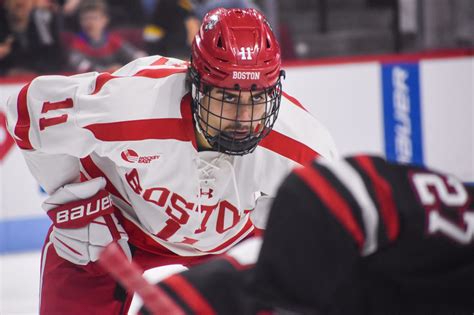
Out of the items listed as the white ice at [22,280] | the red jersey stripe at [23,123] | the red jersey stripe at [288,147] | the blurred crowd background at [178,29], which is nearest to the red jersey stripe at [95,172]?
the red jersey stripe at [23,123]

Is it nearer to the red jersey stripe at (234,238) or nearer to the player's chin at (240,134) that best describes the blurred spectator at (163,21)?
the red jersey stripe at (234,238)

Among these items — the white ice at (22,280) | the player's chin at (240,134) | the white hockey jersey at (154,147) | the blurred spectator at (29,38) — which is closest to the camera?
the player's chin at (240,134)

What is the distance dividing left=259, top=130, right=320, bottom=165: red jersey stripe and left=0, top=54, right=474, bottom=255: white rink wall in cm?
252

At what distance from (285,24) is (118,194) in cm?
269

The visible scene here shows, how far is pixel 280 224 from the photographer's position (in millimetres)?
1121

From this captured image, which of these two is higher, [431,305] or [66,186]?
[431,305]

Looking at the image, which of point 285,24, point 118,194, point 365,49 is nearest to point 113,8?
point 285,24

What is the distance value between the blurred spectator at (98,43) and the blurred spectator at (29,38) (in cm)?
14

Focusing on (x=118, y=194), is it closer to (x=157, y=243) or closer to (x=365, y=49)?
(x=157, y=243)

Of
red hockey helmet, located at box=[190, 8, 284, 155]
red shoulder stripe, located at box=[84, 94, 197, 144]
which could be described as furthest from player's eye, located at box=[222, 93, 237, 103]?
red shoulder stripe, located at box=[84, 94, 197, 144]

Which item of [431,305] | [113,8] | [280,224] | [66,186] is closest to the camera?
[280,224]

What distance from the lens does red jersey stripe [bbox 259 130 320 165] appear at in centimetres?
227

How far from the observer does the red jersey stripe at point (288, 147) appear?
2.27 m

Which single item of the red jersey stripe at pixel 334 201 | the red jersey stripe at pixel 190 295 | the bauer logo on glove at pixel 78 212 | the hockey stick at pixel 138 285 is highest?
the red jersey stripe at pixel 334 201
